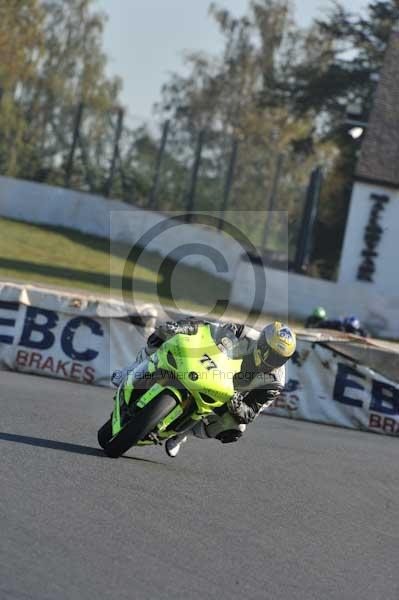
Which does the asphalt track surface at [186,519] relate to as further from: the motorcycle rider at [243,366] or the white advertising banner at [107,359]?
the white advertising banner at [107,359]

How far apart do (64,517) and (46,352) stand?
7.57 m

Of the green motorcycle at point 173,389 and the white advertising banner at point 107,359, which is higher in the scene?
the green motorcycle at point 173,389

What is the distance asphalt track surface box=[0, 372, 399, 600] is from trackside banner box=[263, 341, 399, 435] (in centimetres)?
269

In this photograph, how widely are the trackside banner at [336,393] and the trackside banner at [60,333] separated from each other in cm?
195

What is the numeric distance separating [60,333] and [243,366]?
18.6ft

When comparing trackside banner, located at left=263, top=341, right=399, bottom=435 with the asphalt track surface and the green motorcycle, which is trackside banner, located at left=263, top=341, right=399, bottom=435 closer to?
the asphalt track surface

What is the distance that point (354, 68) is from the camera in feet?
164

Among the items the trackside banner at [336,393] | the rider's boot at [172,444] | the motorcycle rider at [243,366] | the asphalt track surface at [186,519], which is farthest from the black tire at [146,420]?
the trackside banner at [336,393]

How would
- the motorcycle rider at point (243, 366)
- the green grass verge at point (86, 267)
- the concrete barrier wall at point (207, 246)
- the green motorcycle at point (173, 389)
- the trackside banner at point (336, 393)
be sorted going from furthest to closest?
the concrete barrier wall at point (207, 246) < the green grass verge at point (86, 267) < the trackside banner at point (336, 393) < the motorcycle rider at point (243, 366) < the green motorcycle at point (173, 389)

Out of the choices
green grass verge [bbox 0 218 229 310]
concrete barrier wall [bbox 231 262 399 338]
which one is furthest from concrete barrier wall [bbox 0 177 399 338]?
green grass verge [bbox 0 218 229 310]

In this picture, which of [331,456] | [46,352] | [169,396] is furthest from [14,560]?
[46,352]

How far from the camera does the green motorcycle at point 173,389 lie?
7812 millimetres

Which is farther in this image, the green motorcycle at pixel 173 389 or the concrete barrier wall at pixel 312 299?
the concrete barrier wall at pixel 312 299

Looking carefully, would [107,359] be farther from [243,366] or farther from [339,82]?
[339,82]
